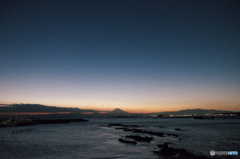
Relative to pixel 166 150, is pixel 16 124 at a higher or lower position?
lower

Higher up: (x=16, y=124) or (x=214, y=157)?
(x=214, y=157)

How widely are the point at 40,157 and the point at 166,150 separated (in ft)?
62.3

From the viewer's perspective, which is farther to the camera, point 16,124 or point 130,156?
point 16,124

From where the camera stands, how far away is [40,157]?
2228 cm

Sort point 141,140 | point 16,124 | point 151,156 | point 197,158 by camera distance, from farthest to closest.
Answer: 1. point 16,124
2. point 141,140
3. point 151,156
4. point 197,158

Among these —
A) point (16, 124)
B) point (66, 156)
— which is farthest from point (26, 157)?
point (16, 124)

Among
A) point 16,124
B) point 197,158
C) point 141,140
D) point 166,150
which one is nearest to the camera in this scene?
point 197,158

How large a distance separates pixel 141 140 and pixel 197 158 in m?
15.7

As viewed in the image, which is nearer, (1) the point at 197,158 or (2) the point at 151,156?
(1) the point at 197,158

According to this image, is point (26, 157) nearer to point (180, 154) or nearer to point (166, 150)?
point (166, 150)

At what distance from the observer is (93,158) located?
21.4 meters

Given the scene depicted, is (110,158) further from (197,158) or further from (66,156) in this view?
(197,158)

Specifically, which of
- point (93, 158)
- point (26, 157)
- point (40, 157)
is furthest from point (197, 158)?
point (26, 157)

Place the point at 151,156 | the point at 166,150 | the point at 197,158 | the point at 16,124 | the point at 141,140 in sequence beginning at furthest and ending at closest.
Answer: the point at 16,124 < the point at 141,140 < the point at 166,150 < the point at 151,156 < the point at 197,158
